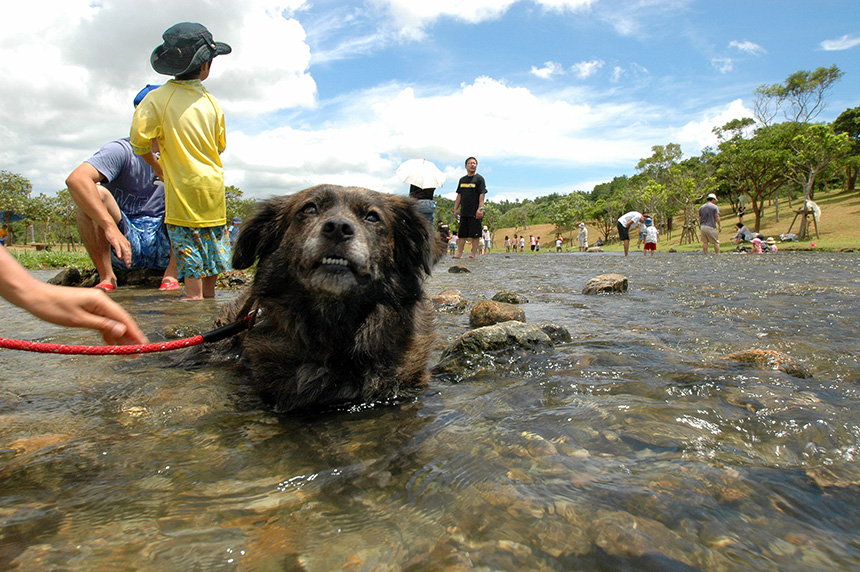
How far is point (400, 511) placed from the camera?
1.57 metres

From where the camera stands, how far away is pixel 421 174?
510 inches

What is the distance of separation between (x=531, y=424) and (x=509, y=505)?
766 mm

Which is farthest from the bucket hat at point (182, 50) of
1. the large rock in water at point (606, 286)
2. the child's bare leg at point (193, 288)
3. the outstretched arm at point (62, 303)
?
the large rock in water at point (606, 286)

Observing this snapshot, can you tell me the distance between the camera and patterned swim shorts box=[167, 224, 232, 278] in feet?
18.4

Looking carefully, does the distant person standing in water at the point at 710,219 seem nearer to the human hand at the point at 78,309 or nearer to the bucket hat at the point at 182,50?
the bucket hat at the point at 182,50

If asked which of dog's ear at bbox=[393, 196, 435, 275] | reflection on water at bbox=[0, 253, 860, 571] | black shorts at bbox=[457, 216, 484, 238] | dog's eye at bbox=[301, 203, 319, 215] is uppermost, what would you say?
black shorts at bbox=[457, 216, 484, 238]

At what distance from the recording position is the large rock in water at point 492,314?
195 inches

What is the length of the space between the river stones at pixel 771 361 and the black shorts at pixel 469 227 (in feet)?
41.2

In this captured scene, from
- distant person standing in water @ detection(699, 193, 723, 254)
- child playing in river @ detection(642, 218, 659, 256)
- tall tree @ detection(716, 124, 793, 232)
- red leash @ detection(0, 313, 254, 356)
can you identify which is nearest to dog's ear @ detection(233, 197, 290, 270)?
red leash @ detection(0, 313, 254, 356)

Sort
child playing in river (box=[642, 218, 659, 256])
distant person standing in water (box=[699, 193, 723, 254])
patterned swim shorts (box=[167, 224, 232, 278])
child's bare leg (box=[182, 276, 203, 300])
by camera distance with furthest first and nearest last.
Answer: child playing in river (box=[642, 218, 659, 256]) < distant person standing in water (box=[699, 193, 723, 254]) < child's bare leg (box=[182, 276, 203, 300]) < patterned swim shorts (box=[167, 224, 232, 278])

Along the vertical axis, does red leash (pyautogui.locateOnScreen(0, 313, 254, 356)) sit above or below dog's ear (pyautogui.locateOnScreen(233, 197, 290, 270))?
below

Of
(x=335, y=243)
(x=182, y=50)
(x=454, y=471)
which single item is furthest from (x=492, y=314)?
(x=182, y=50)

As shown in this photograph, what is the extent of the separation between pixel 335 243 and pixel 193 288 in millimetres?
4101

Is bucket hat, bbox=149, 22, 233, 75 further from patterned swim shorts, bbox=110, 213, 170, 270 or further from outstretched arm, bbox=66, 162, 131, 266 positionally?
patterned swim shorts, bbox=110, 213, 170, 270
